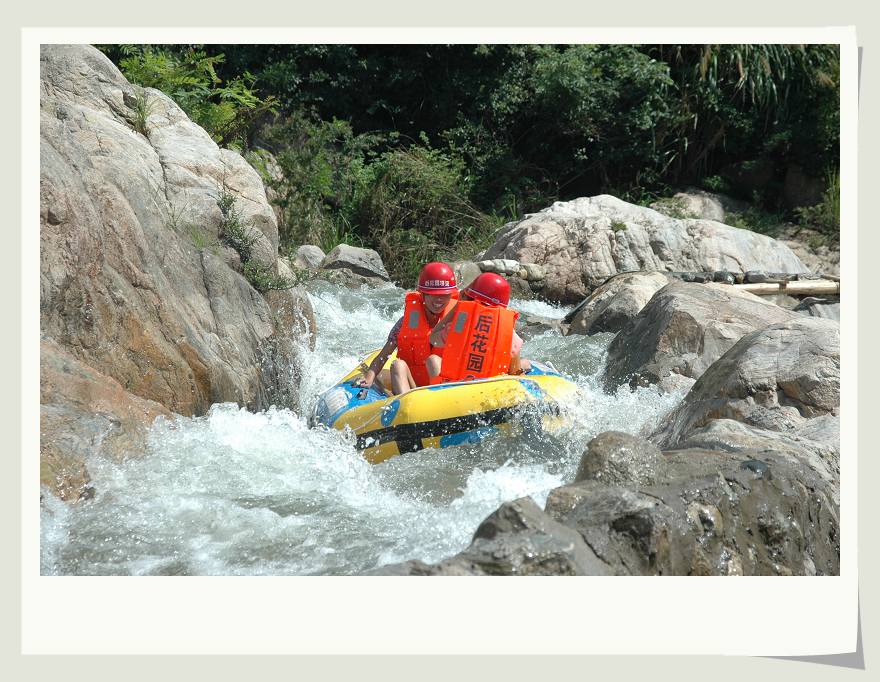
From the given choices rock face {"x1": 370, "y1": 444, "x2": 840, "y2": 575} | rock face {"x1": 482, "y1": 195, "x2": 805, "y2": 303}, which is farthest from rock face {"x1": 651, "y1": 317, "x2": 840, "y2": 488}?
rock face {"x1": 482, "y1": 195, "x2": 805, "y2": 303}

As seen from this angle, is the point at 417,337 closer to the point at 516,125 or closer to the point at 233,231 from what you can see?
the point at 233,231

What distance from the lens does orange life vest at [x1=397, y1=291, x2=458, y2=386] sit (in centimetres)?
647

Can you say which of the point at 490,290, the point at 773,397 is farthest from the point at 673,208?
the point at 773,397

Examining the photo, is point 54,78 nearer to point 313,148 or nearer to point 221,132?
point 221,132

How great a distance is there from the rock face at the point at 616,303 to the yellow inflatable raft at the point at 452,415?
151 inches

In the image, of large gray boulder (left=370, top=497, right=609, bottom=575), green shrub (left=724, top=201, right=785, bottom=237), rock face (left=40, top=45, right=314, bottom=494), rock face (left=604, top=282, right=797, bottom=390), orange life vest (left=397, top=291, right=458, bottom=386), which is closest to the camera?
large gray boulder (left=370, top=497, right=609, bottom=575)

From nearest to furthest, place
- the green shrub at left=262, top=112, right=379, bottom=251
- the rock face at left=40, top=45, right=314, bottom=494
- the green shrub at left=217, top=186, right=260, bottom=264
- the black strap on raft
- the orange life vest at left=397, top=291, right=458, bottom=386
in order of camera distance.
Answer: the rock face at left=40, top=45, right=314, bottom=494, the black strap on raft, the orange life vest at left=397, top=291, right=458, bottom=386, the green shrub at left=217, top=186, right=260, bottom=264, the green shrub at left=262, top=112, right=379, bottom=251

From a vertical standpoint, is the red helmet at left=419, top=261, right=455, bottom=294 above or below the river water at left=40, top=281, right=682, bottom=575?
above

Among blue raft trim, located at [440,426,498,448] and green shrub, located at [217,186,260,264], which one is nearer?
blue raft trim, located at [440,426,498,448]

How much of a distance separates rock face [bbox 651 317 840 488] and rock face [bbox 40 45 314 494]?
9.93 ft

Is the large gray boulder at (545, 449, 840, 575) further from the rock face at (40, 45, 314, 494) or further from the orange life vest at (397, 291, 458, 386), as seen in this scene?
the rock face at (40, 45, 314, 494)

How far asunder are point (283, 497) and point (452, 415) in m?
1.38

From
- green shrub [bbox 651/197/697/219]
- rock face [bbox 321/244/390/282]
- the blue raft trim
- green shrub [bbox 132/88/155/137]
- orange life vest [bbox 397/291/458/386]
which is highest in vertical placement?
green shrub [bbox 132/88/155/137]

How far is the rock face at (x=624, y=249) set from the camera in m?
12.6
